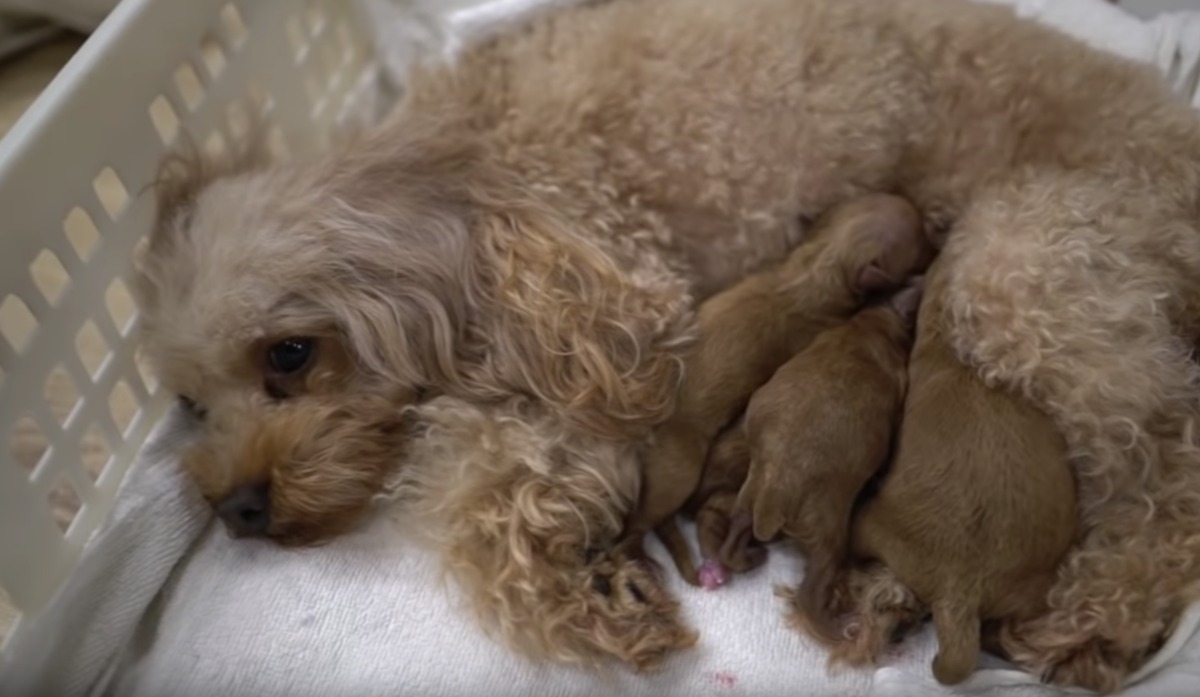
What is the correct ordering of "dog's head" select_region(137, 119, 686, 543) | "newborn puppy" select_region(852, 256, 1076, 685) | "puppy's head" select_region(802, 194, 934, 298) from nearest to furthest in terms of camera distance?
"newborn puppy" select_region(852, 256, 1076, 685), "dog's head" select_region(137, 119, 686, 543), "puppy's head" select_region(802, 194, 934, 298)

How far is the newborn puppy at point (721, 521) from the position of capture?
4.85 ft

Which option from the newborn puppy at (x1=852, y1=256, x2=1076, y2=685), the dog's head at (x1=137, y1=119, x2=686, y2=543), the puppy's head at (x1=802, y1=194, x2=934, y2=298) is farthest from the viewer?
the puppy's head at (x1=802, y1=194, x2=934, y2=298)

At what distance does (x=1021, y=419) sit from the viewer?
4.57 feet

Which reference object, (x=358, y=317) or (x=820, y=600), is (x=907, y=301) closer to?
(x=820, y=600)

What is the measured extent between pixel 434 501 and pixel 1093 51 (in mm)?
1009

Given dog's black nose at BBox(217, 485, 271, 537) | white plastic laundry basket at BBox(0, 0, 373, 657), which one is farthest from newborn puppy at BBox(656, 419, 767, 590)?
white plastic laundry basket at BBox(0, 0, 373, 657)

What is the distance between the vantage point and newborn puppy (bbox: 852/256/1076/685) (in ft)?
4.36

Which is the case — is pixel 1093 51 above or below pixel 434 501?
above

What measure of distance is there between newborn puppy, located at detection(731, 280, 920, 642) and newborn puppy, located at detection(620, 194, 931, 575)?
55mm

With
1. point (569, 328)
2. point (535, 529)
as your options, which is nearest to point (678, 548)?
point (535, 529)

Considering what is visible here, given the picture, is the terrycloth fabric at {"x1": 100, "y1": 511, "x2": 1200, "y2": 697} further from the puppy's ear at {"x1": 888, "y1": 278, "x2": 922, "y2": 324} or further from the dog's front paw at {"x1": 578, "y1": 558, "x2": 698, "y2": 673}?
the puppy's ear at {"x1": 888, "y1": 278, "x2": 922, "y2": 324}

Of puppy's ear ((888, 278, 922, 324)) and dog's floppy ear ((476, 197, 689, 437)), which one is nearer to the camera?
dog's floppy ear ((476, 197, 689, 437))

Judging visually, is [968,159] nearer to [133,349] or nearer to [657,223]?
[657,223]

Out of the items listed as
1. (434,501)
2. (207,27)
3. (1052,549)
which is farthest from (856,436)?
(207,27)
